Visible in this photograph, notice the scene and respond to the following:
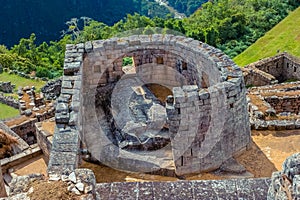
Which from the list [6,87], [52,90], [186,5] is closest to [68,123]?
[52,90]

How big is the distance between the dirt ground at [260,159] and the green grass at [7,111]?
42.8ft

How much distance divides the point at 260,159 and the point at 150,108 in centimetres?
366

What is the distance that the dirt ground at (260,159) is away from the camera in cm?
1148

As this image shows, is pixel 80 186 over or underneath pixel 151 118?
underneath

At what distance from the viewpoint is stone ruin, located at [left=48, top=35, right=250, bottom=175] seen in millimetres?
10766

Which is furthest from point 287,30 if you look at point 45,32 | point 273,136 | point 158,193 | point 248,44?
point 45,32

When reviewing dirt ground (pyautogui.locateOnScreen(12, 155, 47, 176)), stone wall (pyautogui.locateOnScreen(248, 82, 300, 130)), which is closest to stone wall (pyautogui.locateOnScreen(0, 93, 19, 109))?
dirt ground (pyautogui.locateOnScreen(12, 155, 47, 176))

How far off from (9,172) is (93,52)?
14.8 ft

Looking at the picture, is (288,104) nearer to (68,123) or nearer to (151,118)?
(151,118)

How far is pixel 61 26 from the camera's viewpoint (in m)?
86.9

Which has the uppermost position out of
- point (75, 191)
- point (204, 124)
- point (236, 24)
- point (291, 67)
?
point (236, 24)

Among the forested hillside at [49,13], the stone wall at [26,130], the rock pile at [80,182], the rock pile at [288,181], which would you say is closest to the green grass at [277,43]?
the stone wall at [26,130]

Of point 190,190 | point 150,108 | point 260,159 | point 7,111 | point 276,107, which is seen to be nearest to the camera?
point 190,190

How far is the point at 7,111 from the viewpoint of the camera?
87.6 feet
